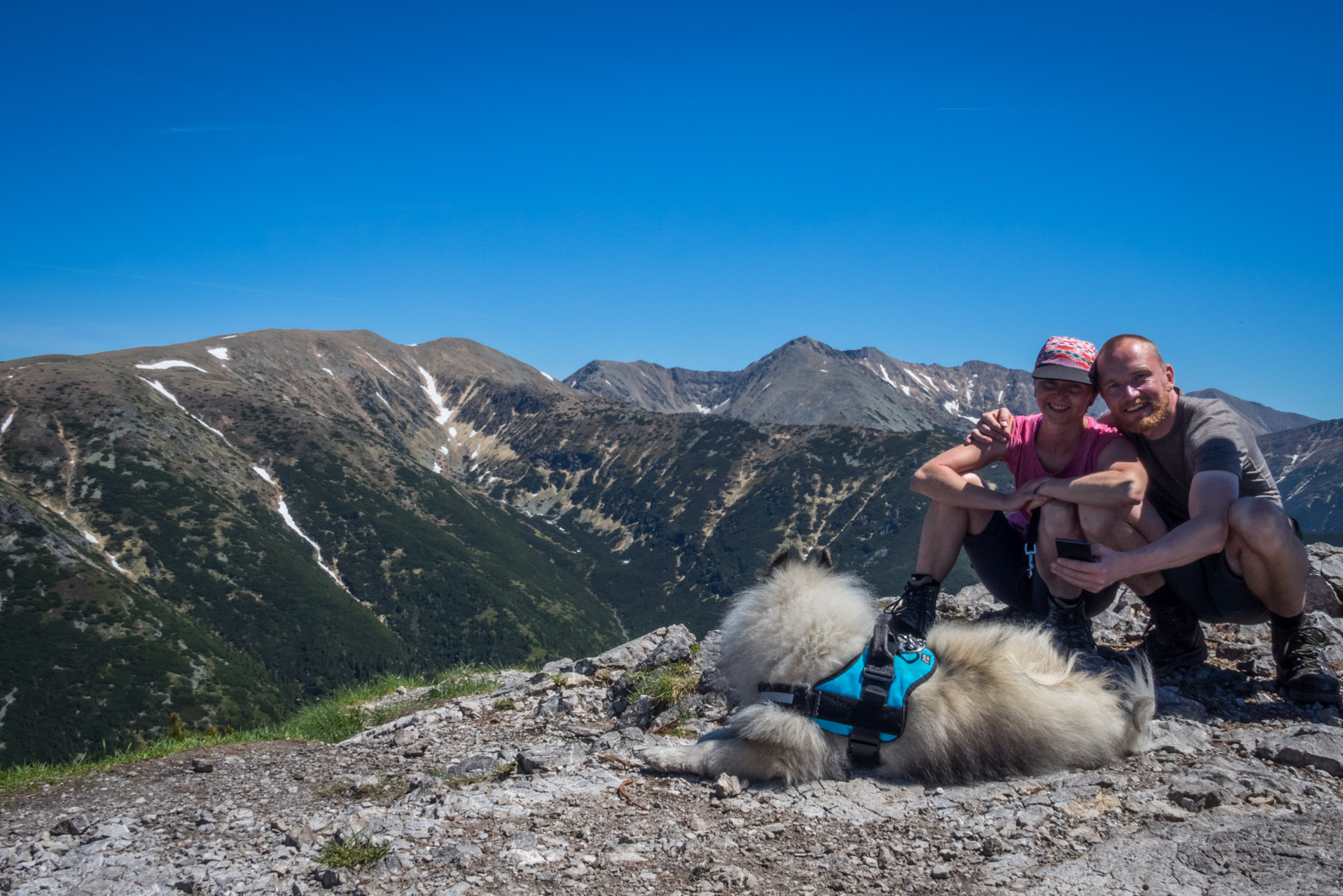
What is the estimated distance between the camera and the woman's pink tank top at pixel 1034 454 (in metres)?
5.12

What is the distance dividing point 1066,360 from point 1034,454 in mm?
791

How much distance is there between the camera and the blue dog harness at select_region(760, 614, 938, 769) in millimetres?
3938

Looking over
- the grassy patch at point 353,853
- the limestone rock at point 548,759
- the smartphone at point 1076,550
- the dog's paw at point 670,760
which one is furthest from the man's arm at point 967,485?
the grassy patch at point 353,853

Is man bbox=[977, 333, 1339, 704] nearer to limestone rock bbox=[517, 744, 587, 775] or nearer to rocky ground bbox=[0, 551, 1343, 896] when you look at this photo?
rocky ground bbox=[0, 551, 1343, 896]

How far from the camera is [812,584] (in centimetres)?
425

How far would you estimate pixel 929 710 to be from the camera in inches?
158

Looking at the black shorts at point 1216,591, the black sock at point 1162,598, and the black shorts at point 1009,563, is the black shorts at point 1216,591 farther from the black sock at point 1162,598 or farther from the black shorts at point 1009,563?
the black shorts at point 1009,563

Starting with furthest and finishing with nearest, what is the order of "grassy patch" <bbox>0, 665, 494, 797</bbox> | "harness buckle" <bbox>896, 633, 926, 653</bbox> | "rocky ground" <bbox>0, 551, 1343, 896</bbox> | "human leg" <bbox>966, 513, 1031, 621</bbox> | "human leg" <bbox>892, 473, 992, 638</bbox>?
"human leg" <bbox>966, 513, 1031, 621</bbox> → "human leg" <bbox>892, 473, 992, 638</bbox> → "grassy patch" <bbox>0, 665, 494, 797</bbox> → "harness buckle" <bbox>896, 633, 926, 653</bbox> → "rocky ground" <bbox>0, 551, 1343, 896</bbox>

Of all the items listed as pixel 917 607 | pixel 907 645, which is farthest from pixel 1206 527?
pixel 907 645

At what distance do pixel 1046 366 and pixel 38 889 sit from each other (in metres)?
6.27

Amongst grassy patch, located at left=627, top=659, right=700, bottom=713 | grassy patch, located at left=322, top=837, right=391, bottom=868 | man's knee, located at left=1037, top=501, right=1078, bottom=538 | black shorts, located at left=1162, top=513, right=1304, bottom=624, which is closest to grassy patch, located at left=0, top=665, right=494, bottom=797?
grassy patch, located at left=627, top=659, right=700, bottom=713

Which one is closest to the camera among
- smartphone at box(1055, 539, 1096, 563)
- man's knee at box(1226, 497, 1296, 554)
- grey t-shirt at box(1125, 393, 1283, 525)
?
man's knee at box(1226, 497, 1296, 554)

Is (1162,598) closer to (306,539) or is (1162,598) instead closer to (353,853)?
(353,853)

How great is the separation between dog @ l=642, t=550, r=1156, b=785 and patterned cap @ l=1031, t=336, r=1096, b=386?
6.17ft
